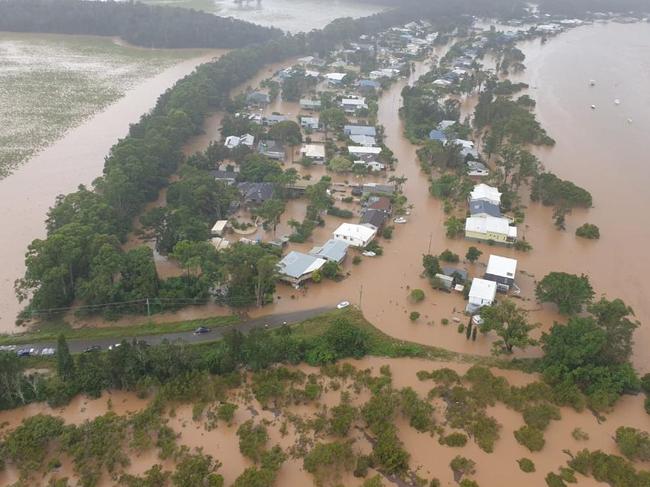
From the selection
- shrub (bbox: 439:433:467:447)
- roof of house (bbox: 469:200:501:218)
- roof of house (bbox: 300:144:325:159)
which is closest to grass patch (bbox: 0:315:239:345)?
shrub (bbox: 439:433:467:447)

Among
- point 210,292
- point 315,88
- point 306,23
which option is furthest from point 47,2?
→ point 210,292

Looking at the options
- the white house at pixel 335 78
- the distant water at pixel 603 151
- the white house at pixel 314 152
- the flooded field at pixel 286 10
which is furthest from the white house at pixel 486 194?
the flooded field at pixel 286 10

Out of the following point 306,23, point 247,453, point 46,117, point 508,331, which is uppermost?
Result: point 306,23

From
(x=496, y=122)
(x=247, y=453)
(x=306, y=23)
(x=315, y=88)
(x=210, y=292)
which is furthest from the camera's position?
(x=306, y=23)

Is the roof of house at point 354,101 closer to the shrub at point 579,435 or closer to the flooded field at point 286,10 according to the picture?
the shrub at point 579,435

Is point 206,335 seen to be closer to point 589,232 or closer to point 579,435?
point 579,435

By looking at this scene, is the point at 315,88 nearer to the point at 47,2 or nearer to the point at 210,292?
the point at 210,292

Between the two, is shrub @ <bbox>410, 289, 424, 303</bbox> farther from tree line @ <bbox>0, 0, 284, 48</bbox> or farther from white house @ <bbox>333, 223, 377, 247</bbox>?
tree line @ <bbox>0, 0, 284, 48</bbox>
